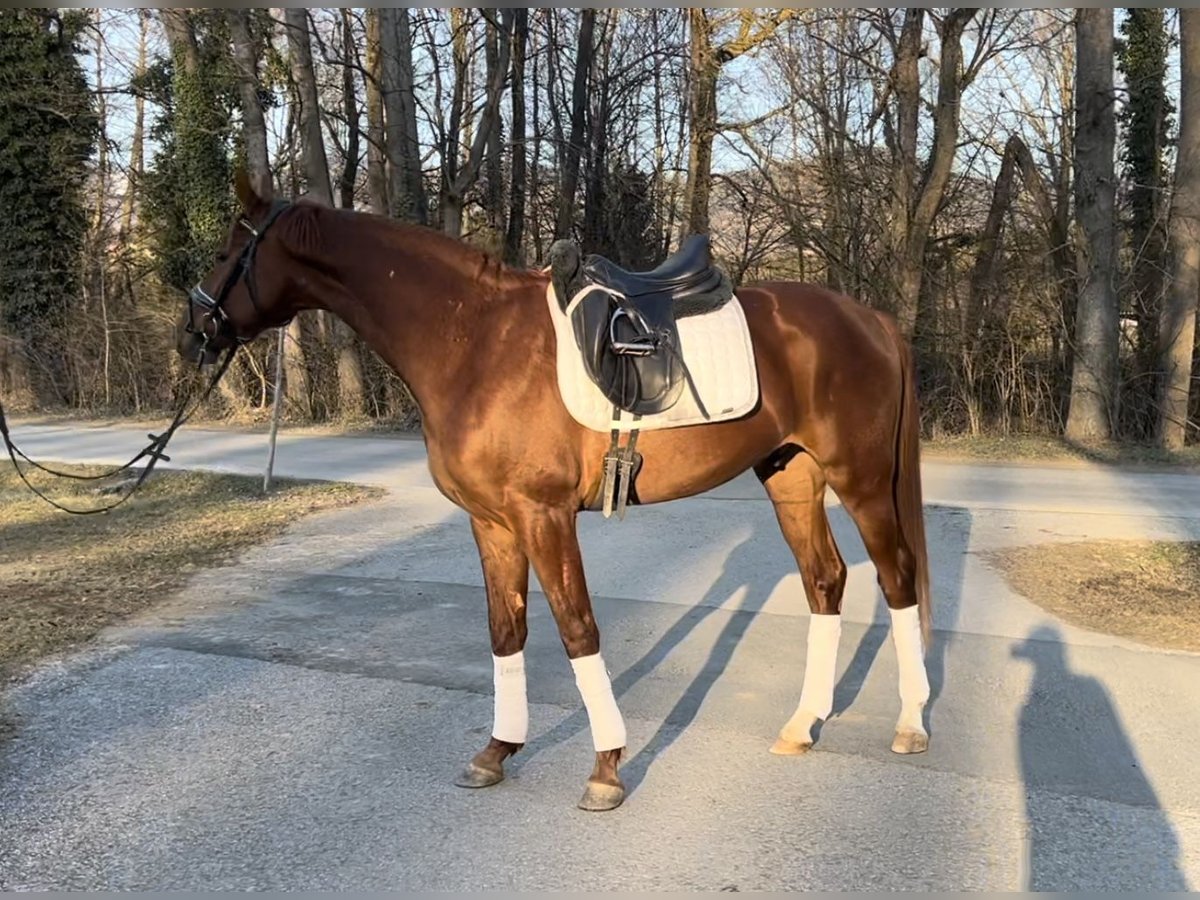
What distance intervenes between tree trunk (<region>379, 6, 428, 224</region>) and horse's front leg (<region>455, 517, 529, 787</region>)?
1347 cm

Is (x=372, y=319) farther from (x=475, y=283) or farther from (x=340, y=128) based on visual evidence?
(x=340, y=128)

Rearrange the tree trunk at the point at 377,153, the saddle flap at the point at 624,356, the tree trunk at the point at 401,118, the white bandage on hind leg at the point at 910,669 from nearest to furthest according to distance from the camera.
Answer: the saddle flap at the point at 624,356 → the white bandage on hind leg at the point at 910,669 → the tree trunk at the point at 401,118 → the tree trunk at the point at 377,153

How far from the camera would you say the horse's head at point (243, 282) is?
327 cm

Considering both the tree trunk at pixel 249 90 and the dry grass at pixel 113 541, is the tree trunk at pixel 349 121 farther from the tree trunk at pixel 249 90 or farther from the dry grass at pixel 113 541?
the dry grass at pixel 113 541

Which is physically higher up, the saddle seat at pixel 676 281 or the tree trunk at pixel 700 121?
the tree trunk at pixel 700 121

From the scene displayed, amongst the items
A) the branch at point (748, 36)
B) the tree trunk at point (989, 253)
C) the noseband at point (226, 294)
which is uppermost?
the branch at point (748, 36)

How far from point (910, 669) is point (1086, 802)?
0.77 meters

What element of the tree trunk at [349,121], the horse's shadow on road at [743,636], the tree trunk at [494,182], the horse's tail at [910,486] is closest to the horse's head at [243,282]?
the horse's shadow on road at [743,636]

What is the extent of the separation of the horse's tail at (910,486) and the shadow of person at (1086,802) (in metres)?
0.61

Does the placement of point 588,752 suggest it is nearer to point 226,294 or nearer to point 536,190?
point 226,294

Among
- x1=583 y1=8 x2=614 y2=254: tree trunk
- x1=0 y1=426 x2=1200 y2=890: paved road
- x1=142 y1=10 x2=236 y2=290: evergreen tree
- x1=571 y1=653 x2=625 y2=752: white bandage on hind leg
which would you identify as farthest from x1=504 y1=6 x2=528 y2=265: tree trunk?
x1=571 y1=653 x2=625 y2=752: white bandage on hind leg

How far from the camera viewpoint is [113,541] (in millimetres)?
7441

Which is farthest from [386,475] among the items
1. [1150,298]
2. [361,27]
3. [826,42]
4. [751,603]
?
[361,27]

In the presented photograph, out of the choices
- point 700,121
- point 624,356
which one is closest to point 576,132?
point 700,121
